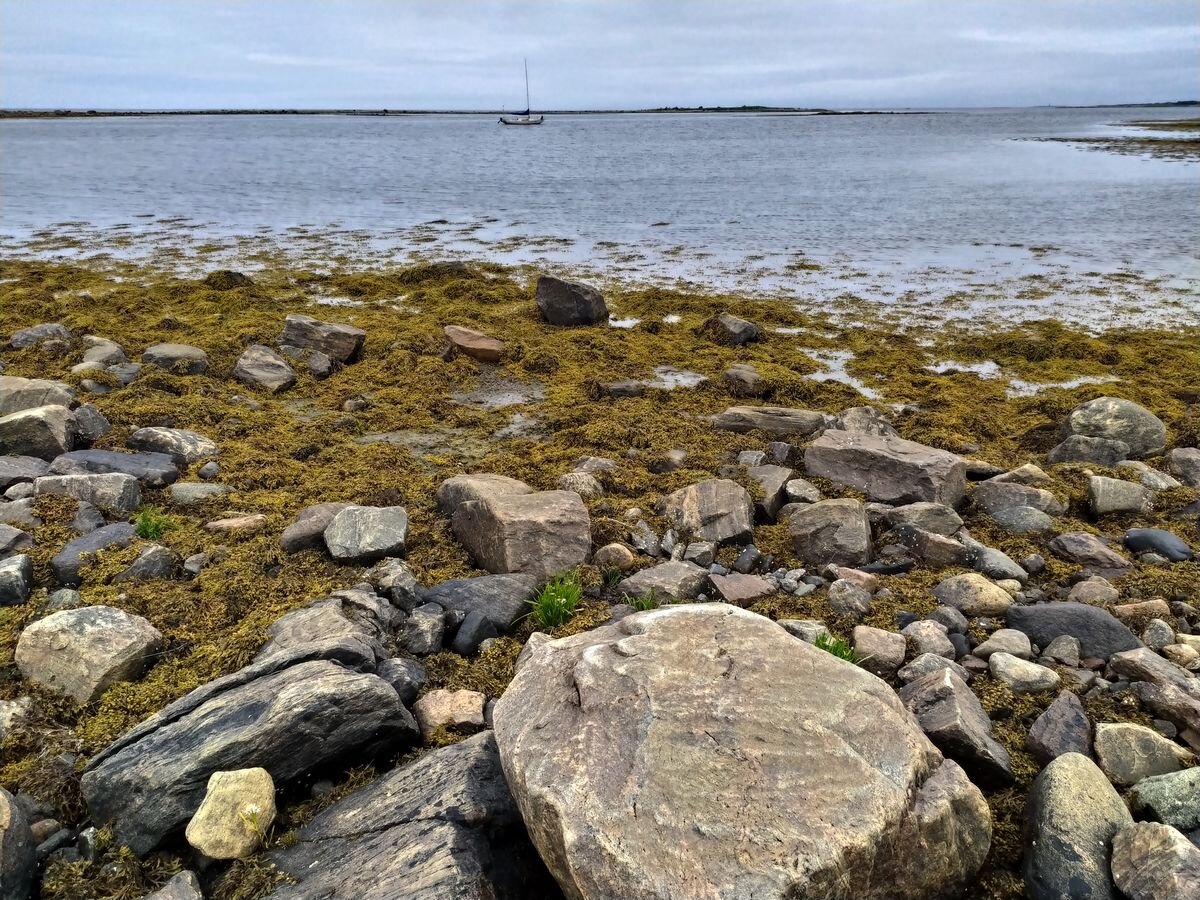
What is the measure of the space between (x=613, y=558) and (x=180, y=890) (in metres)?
3.39

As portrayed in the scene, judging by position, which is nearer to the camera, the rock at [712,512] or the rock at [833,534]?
→ the rock at [833,534]

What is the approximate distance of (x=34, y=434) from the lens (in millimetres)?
7230

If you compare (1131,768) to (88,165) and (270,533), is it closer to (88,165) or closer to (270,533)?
(270,533)

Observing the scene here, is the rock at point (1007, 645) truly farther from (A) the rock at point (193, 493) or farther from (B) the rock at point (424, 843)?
(A) the rock at point (193, 493)

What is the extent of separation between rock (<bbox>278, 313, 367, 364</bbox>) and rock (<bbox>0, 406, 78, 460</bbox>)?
372cm

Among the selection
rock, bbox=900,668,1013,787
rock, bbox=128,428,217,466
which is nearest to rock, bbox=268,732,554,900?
rock, bbox=900,668,1013,787

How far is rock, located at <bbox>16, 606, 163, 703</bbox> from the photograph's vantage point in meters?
4.27

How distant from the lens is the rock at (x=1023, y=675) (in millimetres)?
4410

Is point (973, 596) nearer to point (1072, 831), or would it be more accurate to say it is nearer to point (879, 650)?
point (879, 650)

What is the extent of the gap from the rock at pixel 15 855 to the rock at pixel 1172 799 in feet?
14.4

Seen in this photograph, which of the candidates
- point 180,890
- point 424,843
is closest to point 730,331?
point 424,843

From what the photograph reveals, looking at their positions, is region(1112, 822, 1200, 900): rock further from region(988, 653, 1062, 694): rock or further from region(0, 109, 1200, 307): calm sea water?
region(0, 109, 1200, 307): calm sea water

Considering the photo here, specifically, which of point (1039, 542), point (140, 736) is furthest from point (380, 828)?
point (1039, 542)

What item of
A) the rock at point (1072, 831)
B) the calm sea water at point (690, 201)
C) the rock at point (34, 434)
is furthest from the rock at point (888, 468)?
the calm sea water at point (690, 201)
